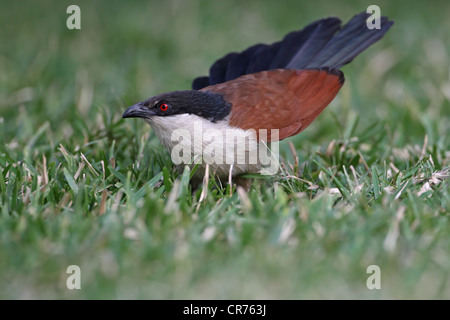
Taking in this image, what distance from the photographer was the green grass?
7.66ft

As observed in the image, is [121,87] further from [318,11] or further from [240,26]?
[318,11]

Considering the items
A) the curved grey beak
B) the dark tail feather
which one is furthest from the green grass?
the dark tail feather

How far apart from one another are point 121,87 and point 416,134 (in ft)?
8.16

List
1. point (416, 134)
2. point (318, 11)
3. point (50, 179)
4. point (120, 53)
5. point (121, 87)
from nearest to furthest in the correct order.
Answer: point (50, 179) → point (416, 134) → point (121, 87) → point (120, 53) → point (318, 11)

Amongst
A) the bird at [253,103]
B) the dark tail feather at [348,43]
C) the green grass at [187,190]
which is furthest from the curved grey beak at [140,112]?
the dark tail feather at [348,43]

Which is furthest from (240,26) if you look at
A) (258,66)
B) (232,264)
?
(232,264)

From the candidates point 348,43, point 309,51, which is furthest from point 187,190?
point 348,43

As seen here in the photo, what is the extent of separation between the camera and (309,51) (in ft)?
13.5

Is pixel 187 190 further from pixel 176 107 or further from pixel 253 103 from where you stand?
pixel 253 103

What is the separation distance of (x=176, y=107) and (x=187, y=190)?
48 cm

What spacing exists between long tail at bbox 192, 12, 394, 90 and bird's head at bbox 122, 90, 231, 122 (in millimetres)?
907

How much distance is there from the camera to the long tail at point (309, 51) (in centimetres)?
404

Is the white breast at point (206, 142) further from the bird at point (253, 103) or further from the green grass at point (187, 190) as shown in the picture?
the green grass at point (187, 190)
